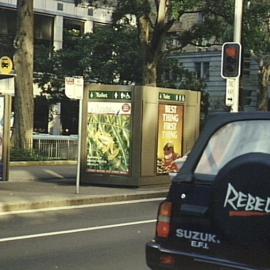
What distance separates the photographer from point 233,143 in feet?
16.8

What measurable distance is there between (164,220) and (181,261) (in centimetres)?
35

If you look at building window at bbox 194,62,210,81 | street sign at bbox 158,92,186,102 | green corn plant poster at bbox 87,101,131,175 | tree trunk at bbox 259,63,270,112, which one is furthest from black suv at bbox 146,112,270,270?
building window at bbox 194,62,210,81

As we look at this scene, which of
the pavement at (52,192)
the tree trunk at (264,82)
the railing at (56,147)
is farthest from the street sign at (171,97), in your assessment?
the tree trunk at (264,82)

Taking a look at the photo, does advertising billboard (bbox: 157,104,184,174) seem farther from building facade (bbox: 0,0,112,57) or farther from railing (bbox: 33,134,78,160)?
building facade (bbox: 0,0,112,57)

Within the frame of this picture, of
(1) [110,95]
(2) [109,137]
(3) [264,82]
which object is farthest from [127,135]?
(3) [264,82]

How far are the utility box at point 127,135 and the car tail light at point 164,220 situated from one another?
11724 millimetres

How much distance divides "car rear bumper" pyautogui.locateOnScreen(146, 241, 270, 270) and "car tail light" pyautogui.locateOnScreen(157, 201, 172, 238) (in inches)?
4.2

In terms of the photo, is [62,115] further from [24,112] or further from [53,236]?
[53,236]

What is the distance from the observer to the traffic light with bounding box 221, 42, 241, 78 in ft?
58.4

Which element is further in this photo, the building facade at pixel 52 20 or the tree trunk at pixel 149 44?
the building facade at pixel 52 20

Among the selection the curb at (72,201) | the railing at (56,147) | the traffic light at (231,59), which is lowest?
the curb at (72,201)

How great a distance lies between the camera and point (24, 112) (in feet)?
79.4

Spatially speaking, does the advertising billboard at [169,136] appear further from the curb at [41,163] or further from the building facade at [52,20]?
the building facade at [52,20]

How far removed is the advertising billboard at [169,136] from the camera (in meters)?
17.7
